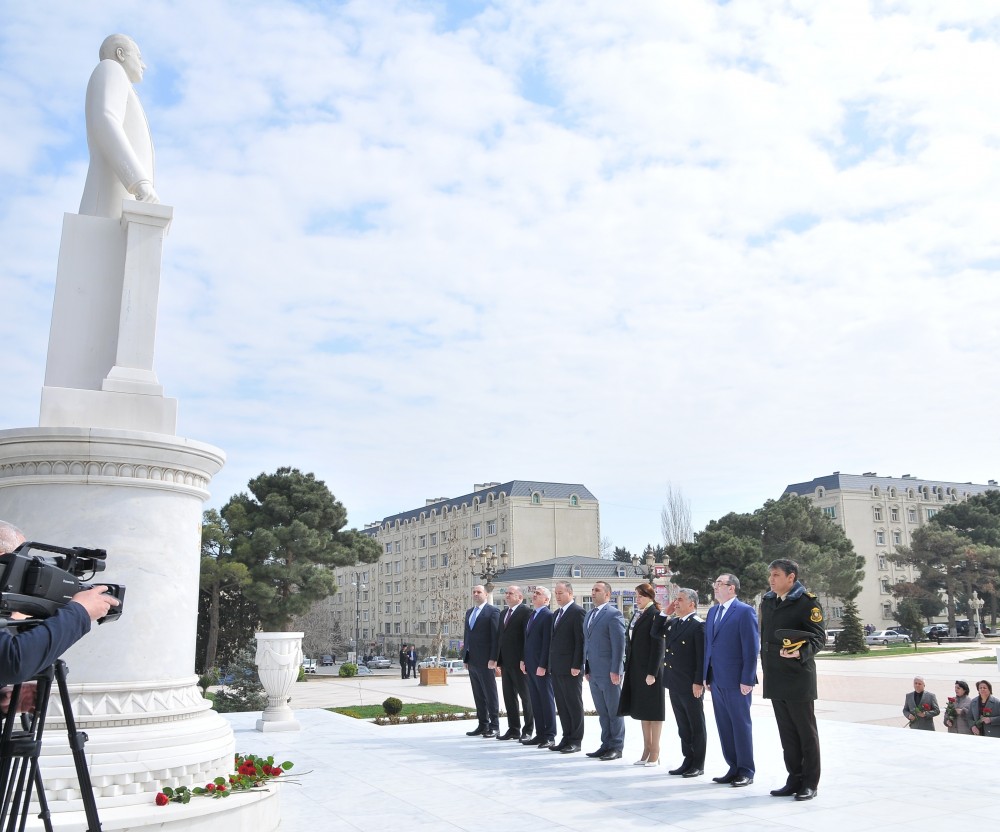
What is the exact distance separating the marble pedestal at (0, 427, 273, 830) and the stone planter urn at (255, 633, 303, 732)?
5.43 meters

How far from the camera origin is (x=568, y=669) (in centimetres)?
820

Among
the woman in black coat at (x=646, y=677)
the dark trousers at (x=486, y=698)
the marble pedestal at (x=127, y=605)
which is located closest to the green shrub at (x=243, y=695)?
the dark trousers at (x=486, y=698)

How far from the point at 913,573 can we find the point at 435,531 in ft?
128

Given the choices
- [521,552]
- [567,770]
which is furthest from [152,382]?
[521,552]

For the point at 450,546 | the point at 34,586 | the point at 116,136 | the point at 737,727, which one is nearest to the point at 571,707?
the point at 737,727

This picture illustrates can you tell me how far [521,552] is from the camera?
61.1m

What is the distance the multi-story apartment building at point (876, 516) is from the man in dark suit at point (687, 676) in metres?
61.1

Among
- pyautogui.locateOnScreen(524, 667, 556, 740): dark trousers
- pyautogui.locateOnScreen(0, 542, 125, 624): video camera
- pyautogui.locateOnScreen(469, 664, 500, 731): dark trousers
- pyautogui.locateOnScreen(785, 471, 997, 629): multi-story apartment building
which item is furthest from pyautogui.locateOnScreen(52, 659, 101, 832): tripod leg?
pyautogui.locateOnScreen(785, 471, 997, 629): multi-story apartment building

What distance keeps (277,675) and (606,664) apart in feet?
14.1

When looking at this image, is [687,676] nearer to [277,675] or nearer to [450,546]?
[277,675]

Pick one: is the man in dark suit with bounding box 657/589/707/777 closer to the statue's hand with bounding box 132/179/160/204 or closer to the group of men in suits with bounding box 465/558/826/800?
the group of men in suits with bounding box 465/558/826/800

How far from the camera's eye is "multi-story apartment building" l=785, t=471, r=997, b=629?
65500 mm

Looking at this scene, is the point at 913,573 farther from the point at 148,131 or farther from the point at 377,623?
the point at 148,131

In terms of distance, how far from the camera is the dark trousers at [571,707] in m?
8.18
